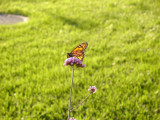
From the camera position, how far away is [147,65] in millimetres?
4781

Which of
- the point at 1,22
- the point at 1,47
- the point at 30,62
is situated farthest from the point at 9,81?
the point at 1,22

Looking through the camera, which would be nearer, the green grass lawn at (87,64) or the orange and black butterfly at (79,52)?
the orange and black butterfly at (79,52)

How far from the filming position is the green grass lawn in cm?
377

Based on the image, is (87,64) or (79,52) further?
(87,64)

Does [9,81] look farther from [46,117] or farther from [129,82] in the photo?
[129,82]

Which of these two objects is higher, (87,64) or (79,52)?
(79,52)

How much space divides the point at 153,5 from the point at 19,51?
6.56 metres

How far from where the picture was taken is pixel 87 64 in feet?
16.8

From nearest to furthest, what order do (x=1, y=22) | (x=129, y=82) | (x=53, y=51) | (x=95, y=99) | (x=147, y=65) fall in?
1. (x=95, y=99)
2. (x=129, y=82)
3. (x=147, y=65)
4. (x=53, y=51)
5. (x=1, y=22)

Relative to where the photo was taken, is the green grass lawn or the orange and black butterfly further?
the green grass lawn

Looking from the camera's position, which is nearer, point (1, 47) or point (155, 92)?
point (155, 92)

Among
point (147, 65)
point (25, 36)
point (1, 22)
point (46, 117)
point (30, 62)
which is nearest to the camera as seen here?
point (46, 117)

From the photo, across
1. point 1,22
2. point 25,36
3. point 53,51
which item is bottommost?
point 53,51

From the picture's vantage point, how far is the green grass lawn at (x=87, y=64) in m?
3.77
